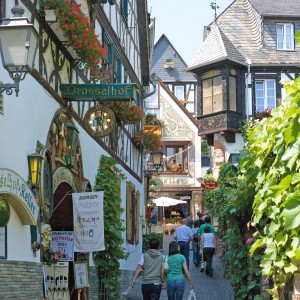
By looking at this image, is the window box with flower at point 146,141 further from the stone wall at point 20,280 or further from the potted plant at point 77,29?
the stone wall at point 20,280

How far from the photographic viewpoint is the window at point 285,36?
3656 centimetres

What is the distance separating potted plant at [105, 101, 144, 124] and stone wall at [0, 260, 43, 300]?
731 cm

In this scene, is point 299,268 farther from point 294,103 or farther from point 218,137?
point 218,137

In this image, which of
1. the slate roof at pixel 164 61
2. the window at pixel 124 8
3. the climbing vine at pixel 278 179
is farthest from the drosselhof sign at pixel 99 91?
the slate roof at pixel 164 61

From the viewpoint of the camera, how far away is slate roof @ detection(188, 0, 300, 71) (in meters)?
35.5

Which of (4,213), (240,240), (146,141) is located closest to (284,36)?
(146,141)

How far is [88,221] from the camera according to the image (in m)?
14.3

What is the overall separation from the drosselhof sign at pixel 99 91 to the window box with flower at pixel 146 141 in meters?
11.2

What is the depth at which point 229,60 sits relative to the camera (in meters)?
34.6

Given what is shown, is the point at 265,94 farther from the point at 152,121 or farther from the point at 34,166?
the point at 34,166

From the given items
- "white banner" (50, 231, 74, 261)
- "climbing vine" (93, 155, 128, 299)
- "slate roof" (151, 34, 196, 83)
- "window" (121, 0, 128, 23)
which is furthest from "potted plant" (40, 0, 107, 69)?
"slate roof" (151, 34, 196, 83)

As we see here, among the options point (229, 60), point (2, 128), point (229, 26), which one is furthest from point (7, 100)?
point (229, 26)

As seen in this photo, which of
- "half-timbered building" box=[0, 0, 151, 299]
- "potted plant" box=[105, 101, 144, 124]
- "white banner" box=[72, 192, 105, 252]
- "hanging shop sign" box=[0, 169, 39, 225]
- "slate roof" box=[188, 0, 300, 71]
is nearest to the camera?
"hanging shop sign" box=[0, 169, 39, 225]

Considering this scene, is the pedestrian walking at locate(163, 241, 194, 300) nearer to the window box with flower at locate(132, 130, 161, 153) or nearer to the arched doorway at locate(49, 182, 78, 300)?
the arched doorway at locate(49, 182, 78, 300)
